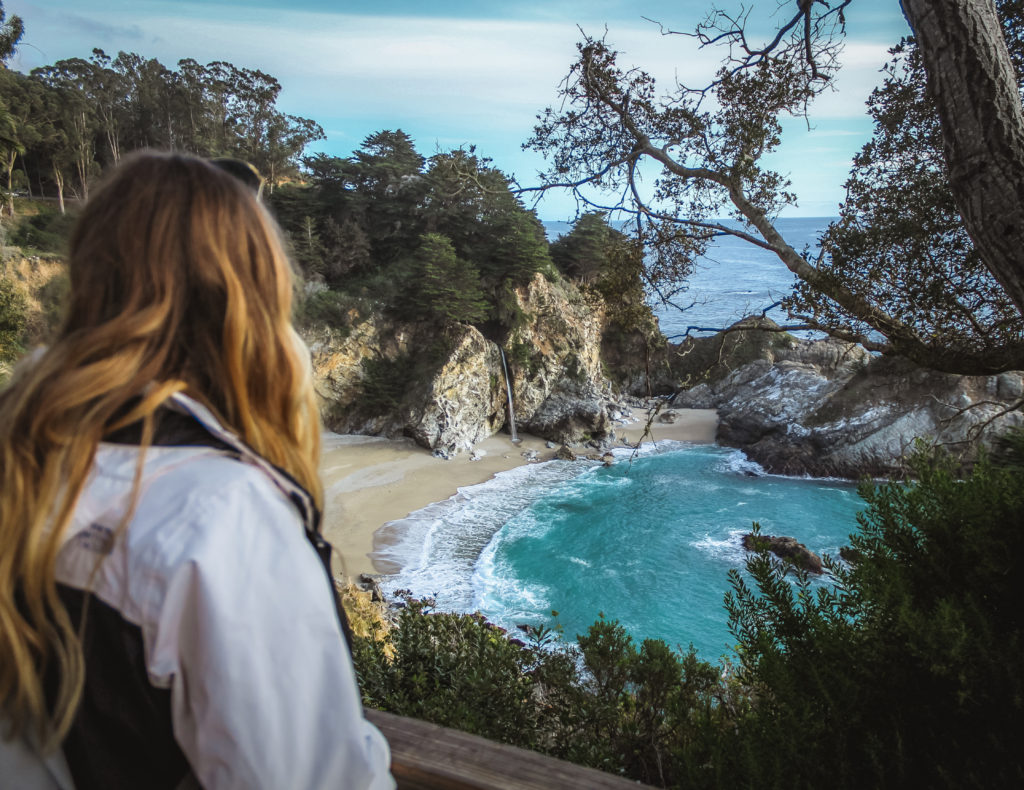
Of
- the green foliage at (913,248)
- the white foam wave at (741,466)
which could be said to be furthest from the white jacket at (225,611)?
the white foam wave at (741,466)

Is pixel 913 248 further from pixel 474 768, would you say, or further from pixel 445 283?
pixel 445 283

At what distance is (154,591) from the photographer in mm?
685

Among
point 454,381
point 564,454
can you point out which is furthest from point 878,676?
point 454,381

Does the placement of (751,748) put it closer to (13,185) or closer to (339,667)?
(339,667)

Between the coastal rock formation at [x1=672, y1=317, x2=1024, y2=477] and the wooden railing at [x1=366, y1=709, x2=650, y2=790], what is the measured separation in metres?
15.5

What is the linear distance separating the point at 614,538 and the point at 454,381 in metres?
8.82

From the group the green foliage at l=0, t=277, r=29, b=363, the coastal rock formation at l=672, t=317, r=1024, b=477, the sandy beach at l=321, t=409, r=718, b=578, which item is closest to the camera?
the green foliage at l=0, t=277, r=29, b=363

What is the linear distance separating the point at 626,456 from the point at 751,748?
20.3 meters

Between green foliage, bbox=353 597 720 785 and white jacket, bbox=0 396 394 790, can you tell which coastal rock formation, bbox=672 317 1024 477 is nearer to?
green foliage, bbox=353 597 720 785

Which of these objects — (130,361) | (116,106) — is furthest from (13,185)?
(130,361)

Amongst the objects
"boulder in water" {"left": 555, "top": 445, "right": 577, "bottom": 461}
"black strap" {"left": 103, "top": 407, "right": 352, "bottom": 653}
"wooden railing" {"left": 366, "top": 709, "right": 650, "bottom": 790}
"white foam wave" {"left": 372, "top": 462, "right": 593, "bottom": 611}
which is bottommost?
"white foam wave" {"left": 372, "top": 462, "right": 593, "bottom": 611}

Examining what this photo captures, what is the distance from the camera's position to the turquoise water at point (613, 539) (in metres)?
12.0

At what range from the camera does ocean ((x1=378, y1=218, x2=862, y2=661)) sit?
11922 millimetres

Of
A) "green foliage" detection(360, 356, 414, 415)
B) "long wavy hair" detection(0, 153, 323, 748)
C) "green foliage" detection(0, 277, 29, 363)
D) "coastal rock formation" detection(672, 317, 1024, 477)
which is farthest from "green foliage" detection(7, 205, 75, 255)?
"coastal rock formation" detection(672, 317, 1024, 477)
